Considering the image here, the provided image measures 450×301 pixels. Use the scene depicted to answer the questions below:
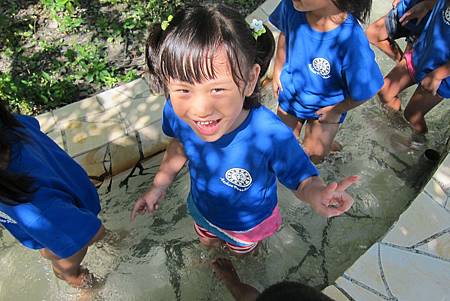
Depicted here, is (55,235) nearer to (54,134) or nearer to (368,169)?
(54,134)

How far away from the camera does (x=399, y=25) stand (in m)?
3.17

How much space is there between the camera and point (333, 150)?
328cm

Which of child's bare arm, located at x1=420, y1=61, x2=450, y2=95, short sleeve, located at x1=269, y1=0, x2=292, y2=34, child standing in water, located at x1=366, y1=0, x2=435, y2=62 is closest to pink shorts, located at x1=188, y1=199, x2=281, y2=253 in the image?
short sleeve, located at x1=269, y1=0, x2=292, y2=34

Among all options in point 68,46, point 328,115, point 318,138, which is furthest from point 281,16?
point 68,46

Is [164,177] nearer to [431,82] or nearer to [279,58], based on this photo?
[279,58]

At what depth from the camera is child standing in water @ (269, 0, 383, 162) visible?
2.23 m

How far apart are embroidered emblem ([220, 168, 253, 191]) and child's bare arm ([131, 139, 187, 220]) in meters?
0.33

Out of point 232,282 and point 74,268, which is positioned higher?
point 74,268

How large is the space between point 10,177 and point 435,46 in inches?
85.1

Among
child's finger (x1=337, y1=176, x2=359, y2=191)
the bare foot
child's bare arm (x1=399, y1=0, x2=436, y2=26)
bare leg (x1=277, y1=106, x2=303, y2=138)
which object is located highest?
child's finger (x1=337, y1=176, x2=359, y2=191)

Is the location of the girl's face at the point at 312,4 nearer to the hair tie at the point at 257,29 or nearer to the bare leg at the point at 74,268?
the hair tie at the point at 257,29

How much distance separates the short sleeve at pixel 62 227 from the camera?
67.8 inches

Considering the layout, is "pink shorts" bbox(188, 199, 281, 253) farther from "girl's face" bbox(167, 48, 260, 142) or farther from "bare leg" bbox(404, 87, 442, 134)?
"bare leg" bbox(404, 87, 442, 134)

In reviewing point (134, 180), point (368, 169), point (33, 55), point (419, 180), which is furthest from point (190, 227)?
point (33, 55)
